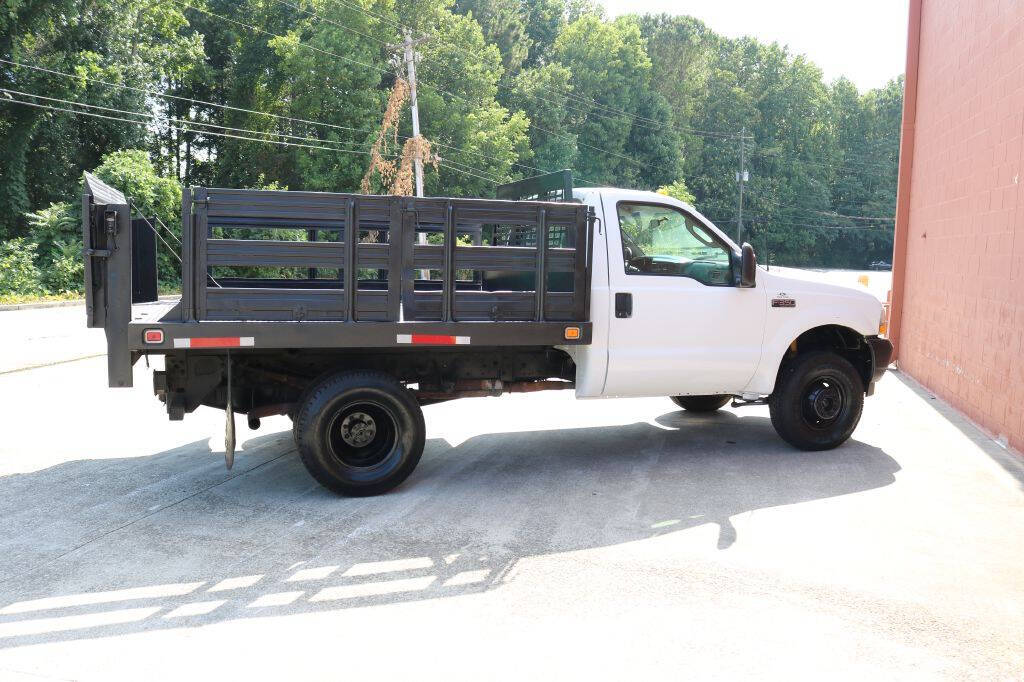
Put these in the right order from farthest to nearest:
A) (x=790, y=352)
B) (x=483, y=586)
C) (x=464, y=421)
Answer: (x=464, y=421)
(x=790, y=352)
(x=483, y=586)

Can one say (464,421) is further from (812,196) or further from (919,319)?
(812,196)

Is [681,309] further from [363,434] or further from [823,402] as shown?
[363,434]

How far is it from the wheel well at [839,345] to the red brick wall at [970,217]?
1385 millimetres

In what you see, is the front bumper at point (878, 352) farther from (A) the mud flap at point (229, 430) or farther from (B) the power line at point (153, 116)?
(B) the power line at point (153, 116)

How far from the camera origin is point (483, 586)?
4664 millimetres

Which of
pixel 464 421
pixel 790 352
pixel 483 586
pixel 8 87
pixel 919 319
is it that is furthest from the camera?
pixel 8 87

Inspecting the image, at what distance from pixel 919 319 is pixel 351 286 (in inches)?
377

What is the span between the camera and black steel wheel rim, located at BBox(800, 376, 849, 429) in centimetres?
770

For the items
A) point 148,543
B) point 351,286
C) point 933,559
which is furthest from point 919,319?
point 148,543

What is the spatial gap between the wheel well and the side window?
117 centimetres

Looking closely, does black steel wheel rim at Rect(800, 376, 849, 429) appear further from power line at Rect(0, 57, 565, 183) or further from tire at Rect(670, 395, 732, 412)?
power line at Rect(0, 57, 565, 183)

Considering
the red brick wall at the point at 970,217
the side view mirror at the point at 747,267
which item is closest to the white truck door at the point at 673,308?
the side view mirror at the point at 747,267

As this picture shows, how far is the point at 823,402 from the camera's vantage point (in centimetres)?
772

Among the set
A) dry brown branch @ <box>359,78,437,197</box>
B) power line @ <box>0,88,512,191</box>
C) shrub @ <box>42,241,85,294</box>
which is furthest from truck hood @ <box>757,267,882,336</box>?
power line @ <box>0,88,512,191</box>
